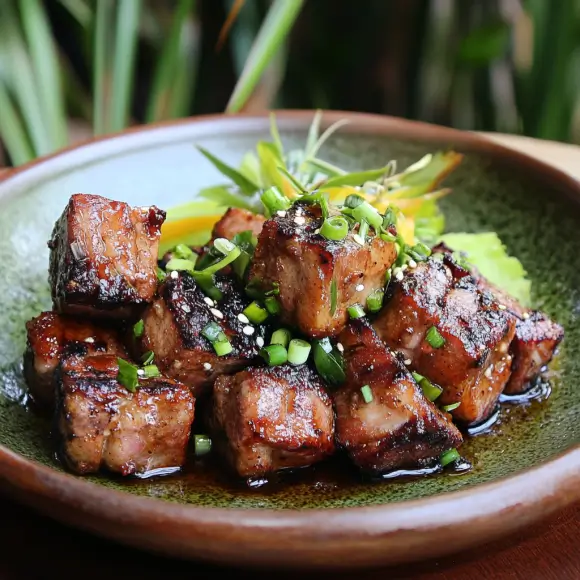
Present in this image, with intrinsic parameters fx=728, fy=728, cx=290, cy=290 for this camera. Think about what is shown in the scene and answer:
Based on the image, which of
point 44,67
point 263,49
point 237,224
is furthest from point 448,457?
point 44,67

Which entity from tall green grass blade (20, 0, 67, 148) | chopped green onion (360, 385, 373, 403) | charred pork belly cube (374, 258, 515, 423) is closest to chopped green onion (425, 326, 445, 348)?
charred pork belly cube (374, 258, 515, 423)

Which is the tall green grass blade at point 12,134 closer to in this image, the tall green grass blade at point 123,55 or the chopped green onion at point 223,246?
the tall green grass blade at point 123,55

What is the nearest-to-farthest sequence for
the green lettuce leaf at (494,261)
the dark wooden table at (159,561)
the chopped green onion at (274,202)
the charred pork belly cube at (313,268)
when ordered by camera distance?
the dark wooden table at (159,561)
the charred pork belly cube at (313,268)
the chopped green onion at (274,202)
the green lettuce leaf at (494,261)

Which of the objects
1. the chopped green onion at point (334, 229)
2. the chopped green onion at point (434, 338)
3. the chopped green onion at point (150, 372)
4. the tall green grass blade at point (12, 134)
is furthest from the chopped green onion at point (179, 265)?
the tall green grass blade at point (12, 134)

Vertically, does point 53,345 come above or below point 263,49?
below

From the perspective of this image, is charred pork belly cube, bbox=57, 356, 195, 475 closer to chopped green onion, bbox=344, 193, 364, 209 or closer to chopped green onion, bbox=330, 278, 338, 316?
chopped green onion, bbox=330, 278, 338, 316

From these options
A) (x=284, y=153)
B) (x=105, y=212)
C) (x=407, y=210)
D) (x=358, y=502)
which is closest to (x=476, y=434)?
(x=358, y=502)

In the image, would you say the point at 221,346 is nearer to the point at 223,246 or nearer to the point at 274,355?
the point at 274,355
